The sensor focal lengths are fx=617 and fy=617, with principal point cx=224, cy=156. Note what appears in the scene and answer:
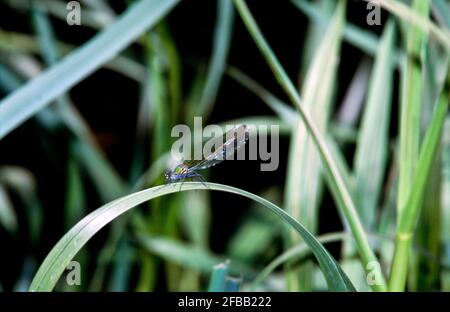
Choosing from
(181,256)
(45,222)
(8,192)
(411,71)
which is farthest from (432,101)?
(8,192)

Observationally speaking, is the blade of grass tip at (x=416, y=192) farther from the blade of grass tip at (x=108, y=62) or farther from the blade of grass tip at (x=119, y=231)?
the blade of grass tip at (x=108, y=62)

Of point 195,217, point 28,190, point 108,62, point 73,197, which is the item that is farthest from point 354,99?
point 28,190

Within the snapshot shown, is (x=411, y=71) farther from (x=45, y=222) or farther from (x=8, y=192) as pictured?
(x=8, y=192)

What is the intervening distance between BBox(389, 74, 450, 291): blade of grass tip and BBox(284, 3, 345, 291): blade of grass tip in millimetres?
293

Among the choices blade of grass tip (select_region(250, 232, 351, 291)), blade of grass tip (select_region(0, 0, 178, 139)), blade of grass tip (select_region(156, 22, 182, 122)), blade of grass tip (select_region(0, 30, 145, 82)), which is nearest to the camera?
blade of grass tip (select_region(0, 0, 178, 139))

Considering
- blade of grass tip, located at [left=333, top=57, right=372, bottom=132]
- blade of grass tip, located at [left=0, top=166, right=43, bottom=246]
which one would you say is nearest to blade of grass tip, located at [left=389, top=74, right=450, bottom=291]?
blade of grass tip, located at [left=333, top=57, right=372, bottom=132]

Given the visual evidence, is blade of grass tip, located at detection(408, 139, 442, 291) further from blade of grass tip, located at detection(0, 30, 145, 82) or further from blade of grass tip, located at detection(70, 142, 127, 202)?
blade of grass tip, located at detection(0, 30, 145, 82)

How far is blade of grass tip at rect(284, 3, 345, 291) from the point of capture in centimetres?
96

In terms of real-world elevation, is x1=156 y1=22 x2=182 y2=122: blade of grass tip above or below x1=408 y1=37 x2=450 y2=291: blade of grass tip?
above

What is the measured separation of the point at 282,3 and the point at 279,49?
0.12m

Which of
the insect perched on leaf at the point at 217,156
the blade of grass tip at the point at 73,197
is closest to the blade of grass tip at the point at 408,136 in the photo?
the insect perched on leaf at the point at 217,156

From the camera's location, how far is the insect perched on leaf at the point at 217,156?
2.86 ft

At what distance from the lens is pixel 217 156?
88 cm

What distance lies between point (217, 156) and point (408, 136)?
304 mm
